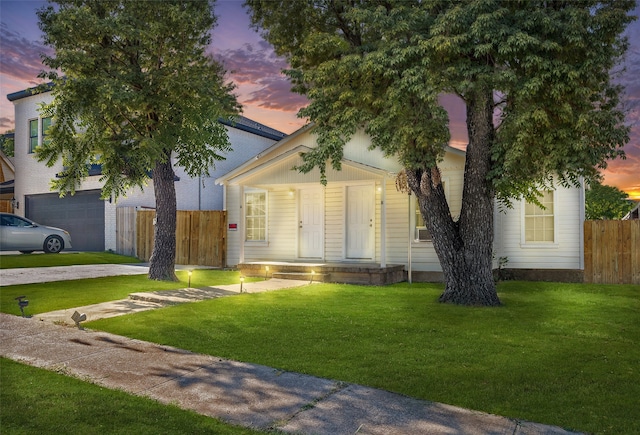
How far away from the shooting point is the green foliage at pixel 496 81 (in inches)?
325

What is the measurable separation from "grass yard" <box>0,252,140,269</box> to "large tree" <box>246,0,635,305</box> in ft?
33.8

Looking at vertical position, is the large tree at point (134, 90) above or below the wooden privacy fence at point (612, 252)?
above

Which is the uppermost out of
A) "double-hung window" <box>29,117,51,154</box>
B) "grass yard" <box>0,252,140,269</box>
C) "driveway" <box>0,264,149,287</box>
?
"double-hung window" <box>29,117,51,154</box>

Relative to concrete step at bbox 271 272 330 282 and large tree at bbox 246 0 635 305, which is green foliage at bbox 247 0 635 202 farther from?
concrete step at bbox 271 272 330 282

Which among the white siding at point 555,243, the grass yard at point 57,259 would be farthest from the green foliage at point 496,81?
the grass yard at point 57,259

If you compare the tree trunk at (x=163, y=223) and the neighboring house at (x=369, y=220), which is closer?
the tree trunk at (x=163, y=223)

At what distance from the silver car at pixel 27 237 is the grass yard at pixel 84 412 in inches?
574

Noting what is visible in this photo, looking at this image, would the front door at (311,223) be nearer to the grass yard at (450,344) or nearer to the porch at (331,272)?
the porch at (331,272)

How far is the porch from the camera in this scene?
12781mm

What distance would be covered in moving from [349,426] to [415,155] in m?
6.40

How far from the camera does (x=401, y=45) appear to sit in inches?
350

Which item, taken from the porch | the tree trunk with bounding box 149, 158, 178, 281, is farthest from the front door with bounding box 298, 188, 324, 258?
the tree trunk with bounding box 149, 158, 178, 281

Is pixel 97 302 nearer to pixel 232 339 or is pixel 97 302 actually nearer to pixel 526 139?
pixel 232 339

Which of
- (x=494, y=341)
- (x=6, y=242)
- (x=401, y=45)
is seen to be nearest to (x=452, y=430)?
(x=494, y=341)
